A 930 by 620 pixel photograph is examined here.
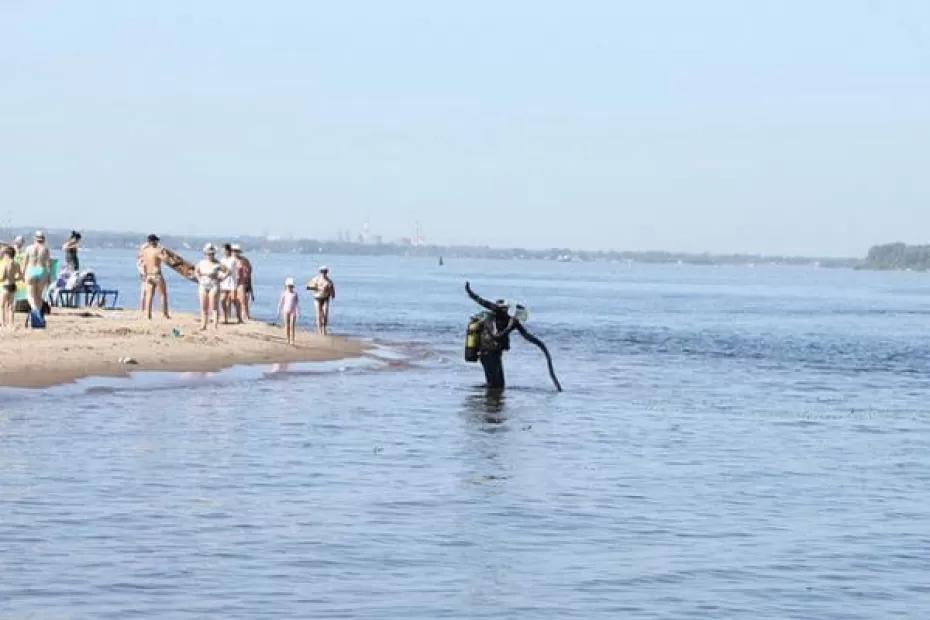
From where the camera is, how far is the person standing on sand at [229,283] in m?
38.9

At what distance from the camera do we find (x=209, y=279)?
37438 millimetres

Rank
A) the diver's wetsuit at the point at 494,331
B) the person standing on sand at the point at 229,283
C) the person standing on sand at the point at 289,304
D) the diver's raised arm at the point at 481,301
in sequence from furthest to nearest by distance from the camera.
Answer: the person standing on sand at the point at 229,283, the person standing on sand at the point at 289,304, the diver's wetsuit at the point at 494,331, the diver's raised arm at the point at 481,301

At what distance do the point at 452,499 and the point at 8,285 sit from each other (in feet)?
54.4

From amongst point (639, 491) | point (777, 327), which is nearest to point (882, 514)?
point (639, 491)

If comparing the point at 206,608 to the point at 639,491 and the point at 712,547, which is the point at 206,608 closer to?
the point at 712,547

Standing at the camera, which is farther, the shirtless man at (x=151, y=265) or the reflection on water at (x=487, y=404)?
the shirtless man at (x=151, y=265)

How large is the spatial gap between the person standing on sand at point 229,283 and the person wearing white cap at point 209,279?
0.42 m

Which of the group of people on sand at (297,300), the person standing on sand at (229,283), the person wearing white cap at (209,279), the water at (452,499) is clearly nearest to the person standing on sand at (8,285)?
the person wearing white cap at (209,279)

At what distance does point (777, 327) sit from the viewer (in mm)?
75250

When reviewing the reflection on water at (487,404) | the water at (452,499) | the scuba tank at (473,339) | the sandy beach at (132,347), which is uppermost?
the scuba tank at (473,339)

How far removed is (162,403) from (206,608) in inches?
567

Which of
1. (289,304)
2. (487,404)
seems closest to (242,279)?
(289,304)

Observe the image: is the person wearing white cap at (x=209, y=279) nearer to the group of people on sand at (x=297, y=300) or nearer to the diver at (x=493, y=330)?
Result: the group of people on sand at (x=297, y=300)

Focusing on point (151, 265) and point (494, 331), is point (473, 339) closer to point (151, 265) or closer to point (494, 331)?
point (494, 331)
